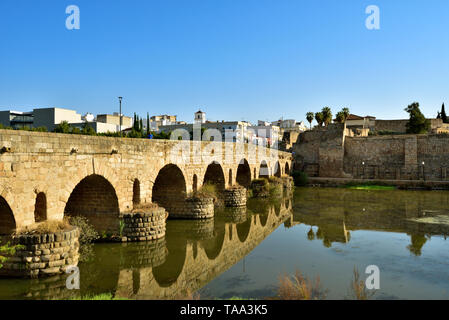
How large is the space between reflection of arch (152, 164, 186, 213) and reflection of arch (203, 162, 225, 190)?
4391mm

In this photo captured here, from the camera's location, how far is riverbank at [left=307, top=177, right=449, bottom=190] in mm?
36188

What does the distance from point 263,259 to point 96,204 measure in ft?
19.9

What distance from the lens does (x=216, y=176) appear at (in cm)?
2219

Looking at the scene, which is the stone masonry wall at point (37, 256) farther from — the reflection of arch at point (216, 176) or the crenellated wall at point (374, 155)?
the crenellated wall at point (374, 155)

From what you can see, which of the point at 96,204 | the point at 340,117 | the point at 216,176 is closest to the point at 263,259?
the point at 96,204

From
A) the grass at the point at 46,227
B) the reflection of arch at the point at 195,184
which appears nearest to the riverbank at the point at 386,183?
the reflection of arch at the point at 195,184

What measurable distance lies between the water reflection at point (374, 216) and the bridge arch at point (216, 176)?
15.8 feet

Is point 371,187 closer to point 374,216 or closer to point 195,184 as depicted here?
point 374,216

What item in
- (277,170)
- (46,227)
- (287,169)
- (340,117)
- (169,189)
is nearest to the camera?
(46,227)

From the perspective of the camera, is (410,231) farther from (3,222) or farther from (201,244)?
(3,222)

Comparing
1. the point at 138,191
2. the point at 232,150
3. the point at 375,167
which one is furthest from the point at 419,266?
the point at 375,167

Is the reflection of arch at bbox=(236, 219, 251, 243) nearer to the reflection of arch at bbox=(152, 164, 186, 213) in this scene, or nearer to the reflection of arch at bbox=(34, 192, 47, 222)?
the reflection of arch at bbox=(152, 164, 186, 213)

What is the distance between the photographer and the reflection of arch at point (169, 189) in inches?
679

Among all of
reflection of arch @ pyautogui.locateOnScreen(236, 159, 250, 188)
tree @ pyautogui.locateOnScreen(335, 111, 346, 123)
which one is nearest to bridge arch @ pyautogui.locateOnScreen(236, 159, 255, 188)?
reflection of arch @ pyautogui.locateOnScreen(236, 159, 250, 188)
